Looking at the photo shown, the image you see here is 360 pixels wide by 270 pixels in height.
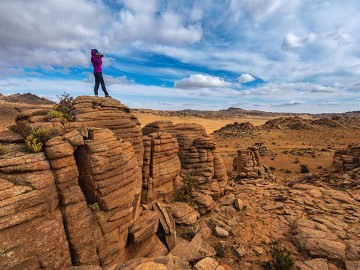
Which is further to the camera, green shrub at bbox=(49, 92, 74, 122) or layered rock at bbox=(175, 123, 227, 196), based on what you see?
layered rock at bbox=(175, 123, 227, 196)

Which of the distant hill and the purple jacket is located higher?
the purple jacket

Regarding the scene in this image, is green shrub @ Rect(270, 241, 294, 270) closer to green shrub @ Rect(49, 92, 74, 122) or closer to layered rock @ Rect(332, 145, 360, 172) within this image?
green shrub @ Rect(49, 92, 74, 122)

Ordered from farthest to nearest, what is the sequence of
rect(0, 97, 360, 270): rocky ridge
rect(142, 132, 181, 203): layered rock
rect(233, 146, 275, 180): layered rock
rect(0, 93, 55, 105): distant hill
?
rect(0, 93, 55, 105): distant hill → rect(233, 146, 275, 180): layered rock → rect(142, 132, 181, 203): layered rock → rect(0, 97, 360, 270): rocky ridge

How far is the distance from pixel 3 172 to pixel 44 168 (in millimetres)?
1277

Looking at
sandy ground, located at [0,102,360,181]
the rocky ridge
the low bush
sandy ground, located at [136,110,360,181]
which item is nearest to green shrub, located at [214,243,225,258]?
the rocky ridge

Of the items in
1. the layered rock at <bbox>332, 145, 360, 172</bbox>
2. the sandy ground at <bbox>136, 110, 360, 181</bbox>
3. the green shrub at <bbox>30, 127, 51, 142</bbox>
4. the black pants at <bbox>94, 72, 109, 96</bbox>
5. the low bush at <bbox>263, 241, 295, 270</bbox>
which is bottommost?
the sandy ground at <bbox>136, 110, 360, 181</bbox>

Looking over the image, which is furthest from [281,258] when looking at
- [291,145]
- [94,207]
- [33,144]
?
[291,145]

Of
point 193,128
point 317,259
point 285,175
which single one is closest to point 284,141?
point 285,175

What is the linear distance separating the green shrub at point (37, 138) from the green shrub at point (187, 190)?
11.1 m

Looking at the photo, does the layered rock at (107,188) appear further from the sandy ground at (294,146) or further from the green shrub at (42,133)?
the sandy ground at (294,146)

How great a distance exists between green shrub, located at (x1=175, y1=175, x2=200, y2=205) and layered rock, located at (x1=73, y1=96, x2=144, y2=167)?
4533mm

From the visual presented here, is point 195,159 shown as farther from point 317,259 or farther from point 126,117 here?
point 317,259

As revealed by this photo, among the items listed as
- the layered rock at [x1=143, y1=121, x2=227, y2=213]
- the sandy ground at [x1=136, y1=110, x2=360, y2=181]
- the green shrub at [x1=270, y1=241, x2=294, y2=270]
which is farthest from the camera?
the sandy ground at [x1=136, y1=110, x2=360, y2=181]

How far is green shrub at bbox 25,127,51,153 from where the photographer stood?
9.80 meters
